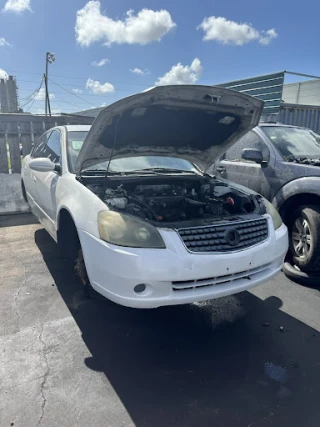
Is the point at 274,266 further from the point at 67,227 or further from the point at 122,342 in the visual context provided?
the point at 67,227

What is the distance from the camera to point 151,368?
228cm

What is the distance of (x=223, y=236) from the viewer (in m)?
2.47

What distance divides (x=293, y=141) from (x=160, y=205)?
2.70 m

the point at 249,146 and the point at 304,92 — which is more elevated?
the point at 304,92

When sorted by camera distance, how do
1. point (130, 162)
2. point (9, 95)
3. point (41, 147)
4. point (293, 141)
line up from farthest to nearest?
point (9, 95) → point (41, 147) → point (293, 141) → point (130, 162)

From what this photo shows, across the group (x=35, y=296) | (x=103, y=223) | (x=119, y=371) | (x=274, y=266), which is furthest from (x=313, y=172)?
(x=35, y=296)

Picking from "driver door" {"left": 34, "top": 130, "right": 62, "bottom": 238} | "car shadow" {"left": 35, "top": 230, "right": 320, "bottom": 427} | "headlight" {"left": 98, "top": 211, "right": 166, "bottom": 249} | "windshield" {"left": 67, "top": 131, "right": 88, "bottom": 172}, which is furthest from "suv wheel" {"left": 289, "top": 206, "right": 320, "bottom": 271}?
"driver door" {"left": 34, "top": 130, "right": 62, "bottom": 238}

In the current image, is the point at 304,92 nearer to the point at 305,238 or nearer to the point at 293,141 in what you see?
the point at 293,141

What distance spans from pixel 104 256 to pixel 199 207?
1283mm

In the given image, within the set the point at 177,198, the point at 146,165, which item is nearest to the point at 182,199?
the point at 177,198

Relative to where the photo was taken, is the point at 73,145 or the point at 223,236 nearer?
the point at 223,236

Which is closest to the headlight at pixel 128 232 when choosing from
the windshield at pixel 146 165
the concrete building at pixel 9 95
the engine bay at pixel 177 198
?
the engine bay at pixel 177 198

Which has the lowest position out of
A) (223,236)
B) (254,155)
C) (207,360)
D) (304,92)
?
(207,360)

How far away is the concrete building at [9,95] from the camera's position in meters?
26.8
